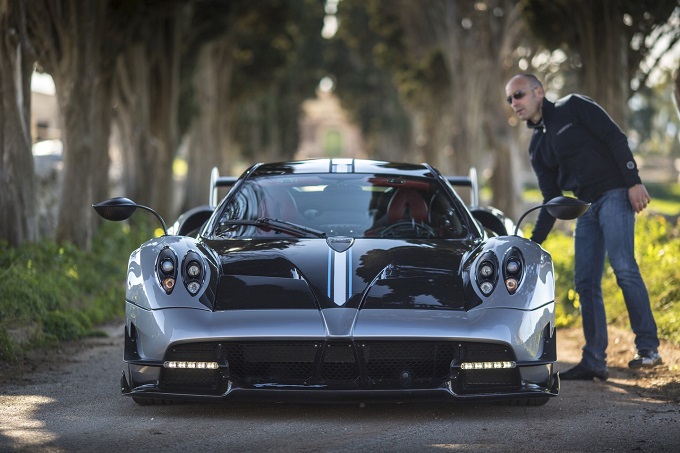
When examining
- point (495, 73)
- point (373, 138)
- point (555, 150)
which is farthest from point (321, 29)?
point (555, 150)

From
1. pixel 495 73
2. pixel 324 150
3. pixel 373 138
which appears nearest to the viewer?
pixel 495 73

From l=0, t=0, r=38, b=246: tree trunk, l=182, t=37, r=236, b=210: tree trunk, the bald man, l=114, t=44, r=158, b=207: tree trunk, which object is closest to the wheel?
the bald man

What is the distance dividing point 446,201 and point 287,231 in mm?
1142

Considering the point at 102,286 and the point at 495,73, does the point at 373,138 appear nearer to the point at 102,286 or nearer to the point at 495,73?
the point at 495,73

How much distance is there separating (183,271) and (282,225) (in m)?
0.95

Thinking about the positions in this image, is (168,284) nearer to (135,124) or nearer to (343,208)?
(343,208)

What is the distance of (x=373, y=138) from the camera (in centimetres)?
6116

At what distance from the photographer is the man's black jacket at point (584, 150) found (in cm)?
734

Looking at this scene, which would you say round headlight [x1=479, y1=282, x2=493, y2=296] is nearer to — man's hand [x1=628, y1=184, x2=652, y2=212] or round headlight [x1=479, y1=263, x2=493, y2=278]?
round headlight [x1=479, y1=263, x2=493, y2=278]

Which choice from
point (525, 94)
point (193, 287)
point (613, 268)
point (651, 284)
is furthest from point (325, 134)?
point (193, 287)

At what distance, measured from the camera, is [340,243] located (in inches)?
251

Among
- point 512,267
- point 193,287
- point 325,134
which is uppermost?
point 325,134

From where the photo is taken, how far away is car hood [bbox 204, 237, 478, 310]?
19.0 feet

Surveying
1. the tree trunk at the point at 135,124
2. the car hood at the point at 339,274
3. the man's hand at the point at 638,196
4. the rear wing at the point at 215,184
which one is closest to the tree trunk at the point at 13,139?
the rear wing at the point at 215,184
